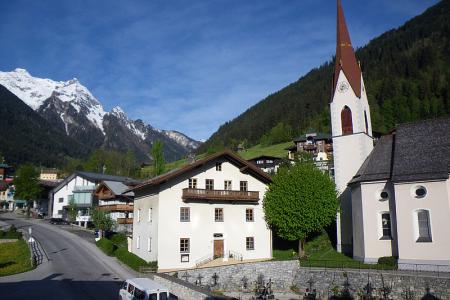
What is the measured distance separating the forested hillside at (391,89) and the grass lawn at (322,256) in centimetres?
9292

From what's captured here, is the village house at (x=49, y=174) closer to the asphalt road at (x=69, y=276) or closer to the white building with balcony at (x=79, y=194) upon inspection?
the white building with balcony at (x=79, y=194)

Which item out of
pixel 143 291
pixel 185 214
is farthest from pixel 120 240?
pixel 143 291

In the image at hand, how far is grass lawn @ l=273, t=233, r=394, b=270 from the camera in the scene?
34562 mm

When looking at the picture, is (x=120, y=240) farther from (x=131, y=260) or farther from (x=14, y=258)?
(x=14, y=258)

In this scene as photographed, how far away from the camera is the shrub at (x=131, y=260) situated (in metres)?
36.8

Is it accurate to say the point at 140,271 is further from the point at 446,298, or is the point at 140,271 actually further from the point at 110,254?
the point at 446,298

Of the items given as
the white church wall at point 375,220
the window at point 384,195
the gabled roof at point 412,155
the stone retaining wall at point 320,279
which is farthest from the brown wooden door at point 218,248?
the window at point 384,195

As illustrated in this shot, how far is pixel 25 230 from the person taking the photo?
58.7 meters

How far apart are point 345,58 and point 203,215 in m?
24.0

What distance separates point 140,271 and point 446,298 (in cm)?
2390

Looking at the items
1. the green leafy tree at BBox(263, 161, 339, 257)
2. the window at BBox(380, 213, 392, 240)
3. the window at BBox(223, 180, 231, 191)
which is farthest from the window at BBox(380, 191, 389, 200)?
the window at BBox(223, 180, 231, 191)

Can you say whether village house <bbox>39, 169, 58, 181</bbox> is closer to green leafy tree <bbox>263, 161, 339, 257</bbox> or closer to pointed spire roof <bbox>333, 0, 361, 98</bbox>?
green leafy tree <bbox>263, 161, 339, 257</bbox>

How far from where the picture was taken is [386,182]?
1459 inches

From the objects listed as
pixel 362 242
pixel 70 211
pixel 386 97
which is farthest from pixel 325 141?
pixel 362 242
